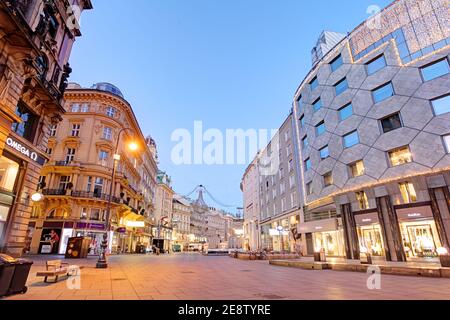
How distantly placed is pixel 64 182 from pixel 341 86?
1450 inches

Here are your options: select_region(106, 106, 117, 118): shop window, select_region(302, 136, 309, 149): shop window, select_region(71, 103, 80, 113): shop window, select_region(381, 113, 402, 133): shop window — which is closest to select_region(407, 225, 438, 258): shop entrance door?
select_region(381, 113, 402, 133): shop window

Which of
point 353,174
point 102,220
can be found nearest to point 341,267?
point 353,174

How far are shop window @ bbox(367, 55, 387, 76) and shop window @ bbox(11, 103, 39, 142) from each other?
28.9 metres

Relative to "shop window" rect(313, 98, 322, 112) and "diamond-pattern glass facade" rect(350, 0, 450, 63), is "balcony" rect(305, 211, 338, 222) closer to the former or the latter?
"shop window" rect(313, 98, 322, 112)

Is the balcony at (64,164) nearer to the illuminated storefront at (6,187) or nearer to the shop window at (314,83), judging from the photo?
the illuminated storefront at (6,187)

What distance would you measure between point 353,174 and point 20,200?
27116 mm

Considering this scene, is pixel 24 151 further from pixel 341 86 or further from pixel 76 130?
pixel 341 86

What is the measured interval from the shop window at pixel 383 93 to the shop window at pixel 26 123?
2826 centimetres

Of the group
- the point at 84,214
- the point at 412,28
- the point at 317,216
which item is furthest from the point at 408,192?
the point at 84,214

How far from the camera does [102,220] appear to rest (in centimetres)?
3538

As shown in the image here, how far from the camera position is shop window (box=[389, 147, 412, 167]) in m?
21.1

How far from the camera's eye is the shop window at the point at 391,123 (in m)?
22.2
